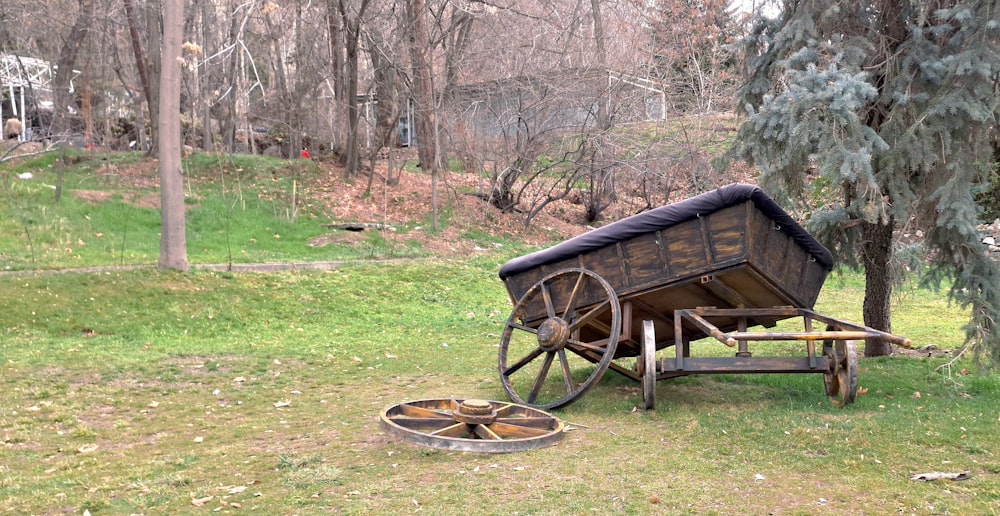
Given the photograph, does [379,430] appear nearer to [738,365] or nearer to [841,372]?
[738,365]

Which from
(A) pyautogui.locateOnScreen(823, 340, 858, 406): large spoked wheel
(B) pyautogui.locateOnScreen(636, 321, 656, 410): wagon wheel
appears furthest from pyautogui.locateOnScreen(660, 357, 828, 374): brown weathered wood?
(A) pyautogui.locateOnScreen(823, 340, 858, 406): large spoked wheel

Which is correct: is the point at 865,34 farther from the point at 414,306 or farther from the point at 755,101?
the point at 414,306

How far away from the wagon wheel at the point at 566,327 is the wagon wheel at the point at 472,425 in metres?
0.56

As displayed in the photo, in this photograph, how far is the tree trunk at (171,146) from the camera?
15445mm

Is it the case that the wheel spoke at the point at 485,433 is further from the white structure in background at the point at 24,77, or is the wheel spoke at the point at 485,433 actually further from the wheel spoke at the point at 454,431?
the white structure in background at the point at 24,77

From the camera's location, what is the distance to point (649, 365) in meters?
7.61

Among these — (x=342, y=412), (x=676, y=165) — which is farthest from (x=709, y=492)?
(x=676, y=165)

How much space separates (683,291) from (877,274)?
3655 millimetres

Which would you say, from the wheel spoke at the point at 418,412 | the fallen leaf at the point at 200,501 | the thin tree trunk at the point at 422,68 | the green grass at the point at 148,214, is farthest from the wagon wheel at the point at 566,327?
the thin tree trunk at the point at 422,68

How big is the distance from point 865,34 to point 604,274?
4433mm

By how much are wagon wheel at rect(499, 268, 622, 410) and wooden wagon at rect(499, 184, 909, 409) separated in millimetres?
13

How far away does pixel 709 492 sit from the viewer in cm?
549

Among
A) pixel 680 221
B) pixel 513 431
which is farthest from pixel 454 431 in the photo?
pixel 680 221

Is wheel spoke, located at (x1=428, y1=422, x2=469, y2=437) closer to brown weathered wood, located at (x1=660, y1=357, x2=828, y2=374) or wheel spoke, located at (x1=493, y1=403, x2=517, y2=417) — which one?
wheel spoke, located at (x1=493, y1=403, x2=517, y2=417)
